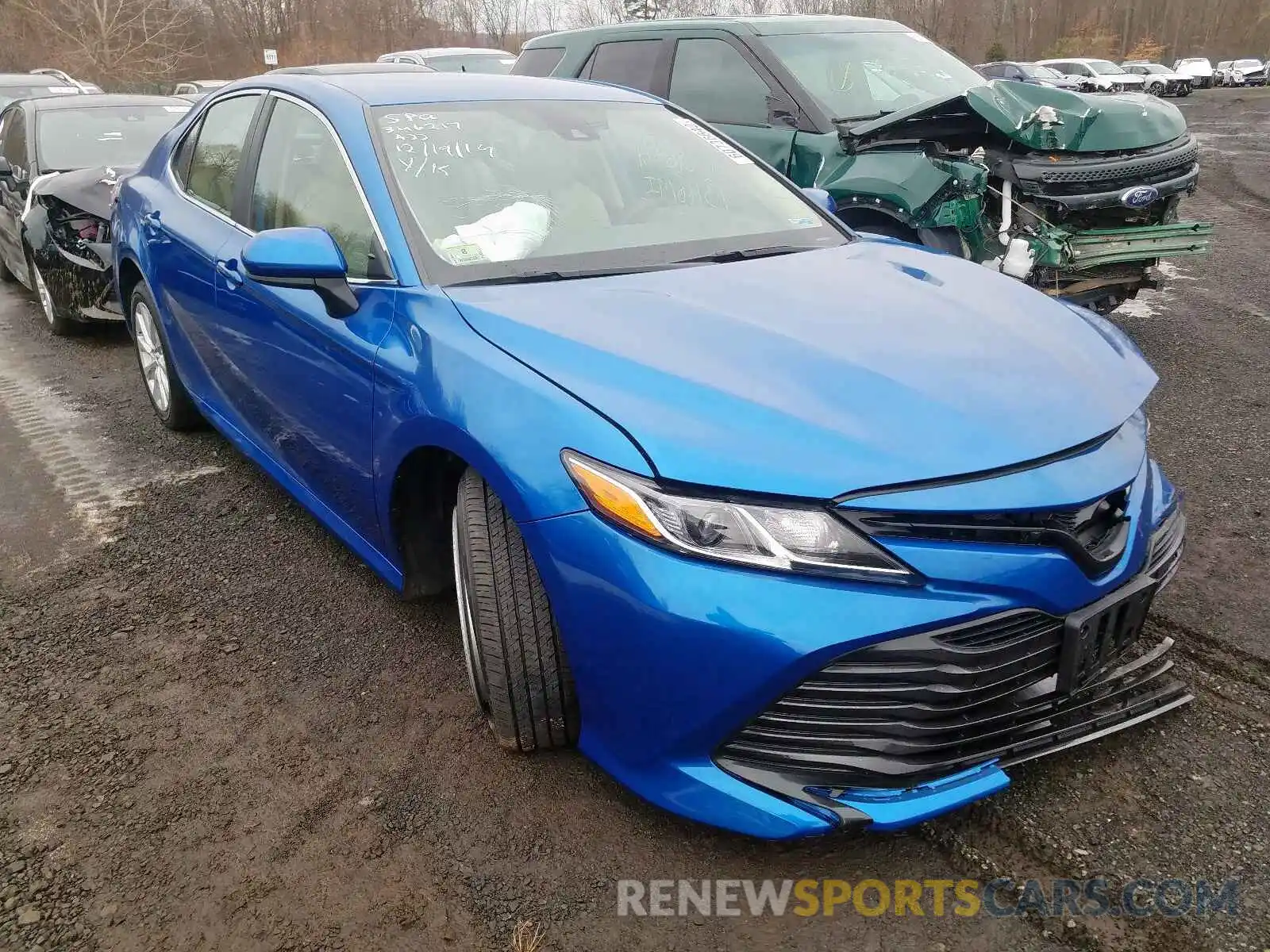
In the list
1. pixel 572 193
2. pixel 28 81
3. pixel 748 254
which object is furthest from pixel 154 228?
pixel 28 81

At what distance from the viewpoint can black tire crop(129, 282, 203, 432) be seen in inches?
165

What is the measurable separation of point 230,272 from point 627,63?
397 centimetres

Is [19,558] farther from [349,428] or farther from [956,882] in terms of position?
[956,882]

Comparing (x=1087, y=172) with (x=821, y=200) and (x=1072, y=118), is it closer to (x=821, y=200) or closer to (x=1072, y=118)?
(x=1072, y=118)

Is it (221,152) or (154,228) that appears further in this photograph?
(154,228)

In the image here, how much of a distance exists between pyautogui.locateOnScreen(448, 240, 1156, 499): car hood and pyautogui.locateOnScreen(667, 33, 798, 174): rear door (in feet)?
10.2

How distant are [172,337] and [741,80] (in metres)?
3.57

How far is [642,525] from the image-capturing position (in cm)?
177

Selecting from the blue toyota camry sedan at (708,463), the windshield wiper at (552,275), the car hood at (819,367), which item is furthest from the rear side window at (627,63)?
the car hood at (819,367)

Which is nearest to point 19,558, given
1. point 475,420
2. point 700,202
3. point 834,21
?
point 475,420

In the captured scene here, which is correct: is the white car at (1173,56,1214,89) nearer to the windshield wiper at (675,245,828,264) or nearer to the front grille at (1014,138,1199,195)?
the front grille at (1014,138,1199,195)

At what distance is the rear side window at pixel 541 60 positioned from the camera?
22.2ft

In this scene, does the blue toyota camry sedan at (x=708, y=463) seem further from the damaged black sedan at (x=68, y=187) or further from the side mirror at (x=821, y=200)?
the damaged black sedan at (x=68, y=187)

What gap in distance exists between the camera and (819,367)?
1.98 metres
